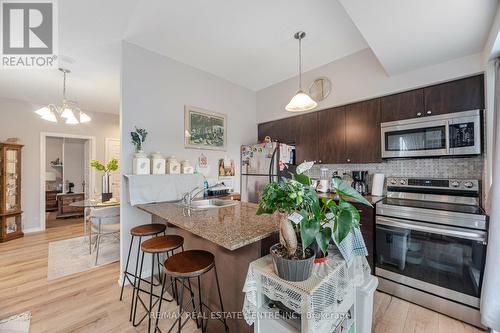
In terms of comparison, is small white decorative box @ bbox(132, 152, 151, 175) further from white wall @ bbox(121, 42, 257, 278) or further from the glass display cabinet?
the glass display cabinet

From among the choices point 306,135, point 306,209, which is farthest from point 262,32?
point 306,209

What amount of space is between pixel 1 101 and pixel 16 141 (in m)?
0.83

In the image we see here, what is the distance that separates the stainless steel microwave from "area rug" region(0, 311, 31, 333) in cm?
382

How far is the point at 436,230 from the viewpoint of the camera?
5.88 feet

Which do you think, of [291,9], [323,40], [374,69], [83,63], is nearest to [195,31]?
[291,9]

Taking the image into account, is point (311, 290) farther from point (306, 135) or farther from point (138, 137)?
point (306, 135)

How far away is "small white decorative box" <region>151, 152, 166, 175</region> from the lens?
2438 mm

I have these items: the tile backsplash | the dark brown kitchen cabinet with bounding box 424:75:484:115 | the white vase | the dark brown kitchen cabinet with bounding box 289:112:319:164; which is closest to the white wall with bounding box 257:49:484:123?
the dark brown kitchen cabinet with bounding box 424:75:484:115

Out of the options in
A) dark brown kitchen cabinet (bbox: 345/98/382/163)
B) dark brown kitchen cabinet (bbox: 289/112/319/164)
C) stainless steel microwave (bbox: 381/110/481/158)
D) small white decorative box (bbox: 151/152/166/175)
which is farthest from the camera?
dark brown kitchen cabinet (bbox: 289/112/319/164)

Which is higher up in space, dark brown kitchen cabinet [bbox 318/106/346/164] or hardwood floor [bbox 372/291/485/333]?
dark brown kitchen cabinet [bbox 318/106/346/164]

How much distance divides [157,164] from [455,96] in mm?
3279

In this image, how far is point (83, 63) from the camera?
9.04ft

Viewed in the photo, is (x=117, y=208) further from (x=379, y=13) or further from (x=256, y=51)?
(x=379, y=13)

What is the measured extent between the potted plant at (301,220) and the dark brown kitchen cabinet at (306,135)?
2.24m
